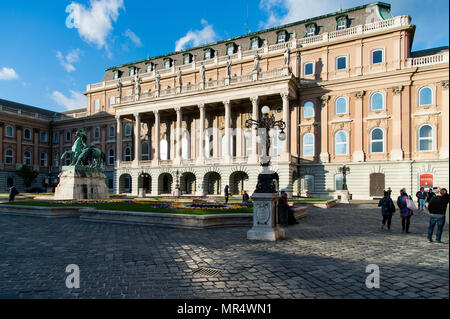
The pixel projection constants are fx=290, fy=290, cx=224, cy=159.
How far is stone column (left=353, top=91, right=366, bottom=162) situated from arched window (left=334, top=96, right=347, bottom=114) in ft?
4.70

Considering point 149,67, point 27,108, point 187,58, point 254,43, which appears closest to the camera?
point 254,43

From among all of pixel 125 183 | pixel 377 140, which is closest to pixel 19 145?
pixel 125 183

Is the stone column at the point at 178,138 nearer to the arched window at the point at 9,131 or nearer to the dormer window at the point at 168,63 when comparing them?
the dormer window at the point at 168,63

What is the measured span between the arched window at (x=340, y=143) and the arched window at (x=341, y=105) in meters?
2.66

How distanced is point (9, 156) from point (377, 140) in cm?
6222

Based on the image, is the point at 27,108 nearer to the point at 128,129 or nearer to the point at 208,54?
the point at 128,129

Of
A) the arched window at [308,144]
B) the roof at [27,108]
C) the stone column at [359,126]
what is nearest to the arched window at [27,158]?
the roof at [27,108]

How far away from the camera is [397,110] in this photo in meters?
32.8

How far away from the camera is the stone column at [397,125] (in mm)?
32438

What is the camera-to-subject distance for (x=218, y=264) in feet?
22.9

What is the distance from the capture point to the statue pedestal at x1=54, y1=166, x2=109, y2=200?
24.7 meters
